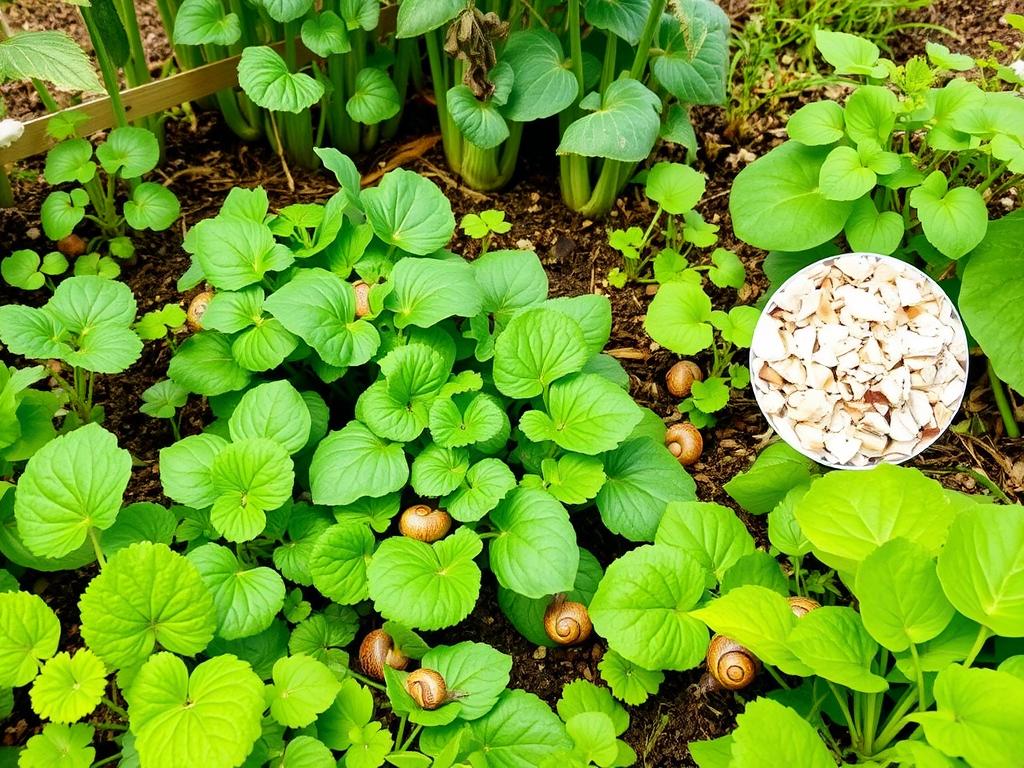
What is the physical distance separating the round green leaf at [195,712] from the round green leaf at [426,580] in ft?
0.76

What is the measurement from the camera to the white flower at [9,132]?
1819mm

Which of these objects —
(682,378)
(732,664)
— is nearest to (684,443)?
(682,378)

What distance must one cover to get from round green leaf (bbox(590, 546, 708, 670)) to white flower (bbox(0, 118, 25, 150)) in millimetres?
1563

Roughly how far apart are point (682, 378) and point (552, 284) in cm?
44

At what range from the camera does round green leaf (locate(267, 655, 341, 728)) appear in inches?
50.4

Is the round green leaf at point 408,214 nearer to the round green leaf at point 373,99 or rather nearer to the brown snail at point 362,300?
the brown snail at point 362,300

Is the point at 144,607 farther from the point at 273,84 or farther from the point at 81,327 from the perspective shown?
the point at 273,84

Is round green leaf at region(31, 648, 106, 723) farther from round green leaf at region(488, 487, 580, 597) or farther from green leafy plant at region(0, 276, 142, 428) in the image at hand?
round green leaf at region(488, 487, 580, 597)

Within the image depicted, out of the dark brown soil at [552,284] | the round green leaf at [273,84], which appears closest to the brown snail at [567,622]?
the dark brown soil at [552,284]

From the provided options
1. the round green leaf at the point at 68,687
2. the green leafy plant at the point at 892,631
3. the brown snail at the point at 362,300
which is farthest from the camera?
the brown snail at the point at 362,300

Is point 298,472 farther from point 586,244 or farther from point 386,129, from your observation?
point 386,129

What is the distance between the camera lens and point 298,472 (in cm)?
163

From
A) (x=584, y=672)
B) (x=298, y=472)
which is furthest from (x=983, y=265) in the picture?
(x=298, y=472)

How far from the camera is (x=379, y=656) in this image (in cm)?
149
